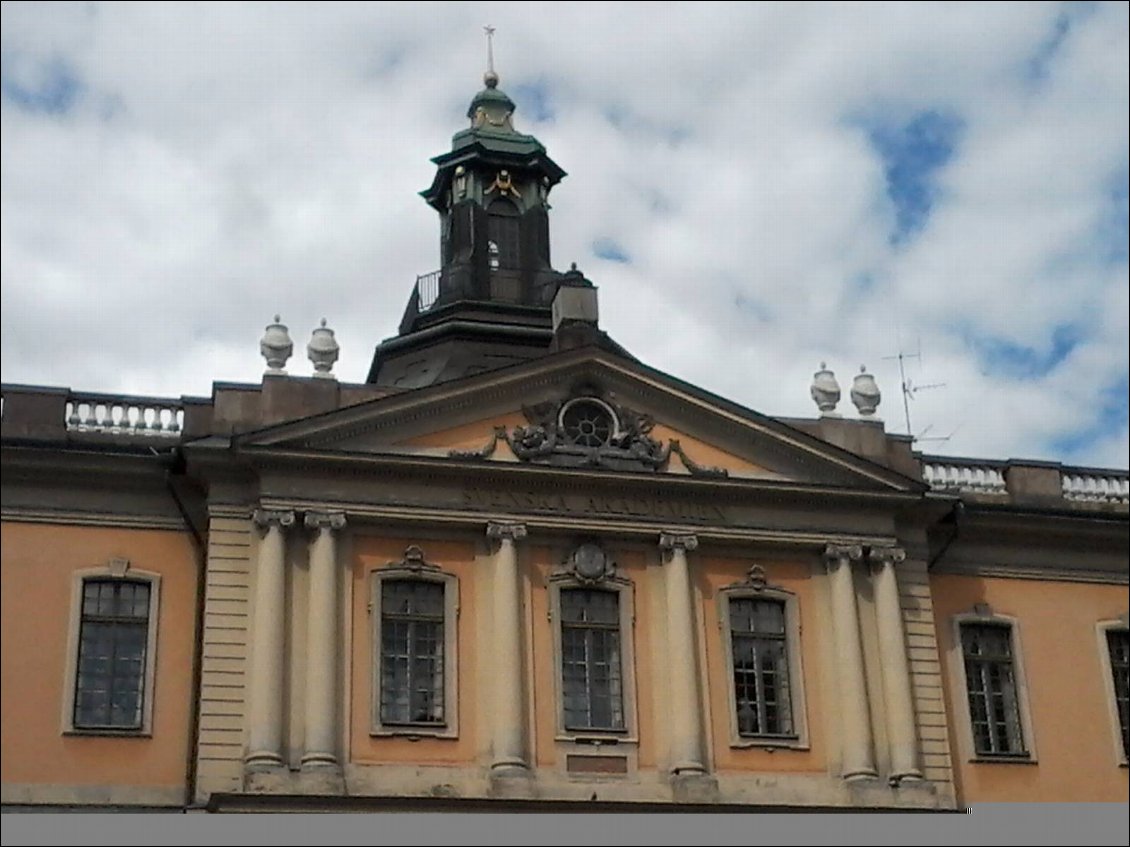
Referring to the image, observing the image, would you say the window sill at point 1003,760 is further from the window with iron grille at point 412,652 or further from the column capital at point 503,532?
the window with iron grille at point 412,652

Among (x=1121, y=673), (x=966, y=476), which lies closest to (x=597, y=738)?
(x=966, y=476)

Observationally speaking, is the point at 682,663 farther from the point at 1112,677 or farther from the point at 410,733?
the point at 1112,677

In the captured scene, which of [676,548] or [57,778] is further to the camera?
[676,548]

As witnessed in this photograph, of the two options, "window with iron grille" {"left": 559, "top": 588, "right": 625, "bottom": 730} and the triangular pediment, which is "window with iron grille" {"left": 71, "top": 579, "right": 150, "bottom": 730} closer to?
the triangular pediment

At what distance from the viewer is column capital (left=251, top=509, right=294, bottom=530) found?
2569 cm

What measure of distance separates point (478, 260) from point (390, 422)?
9.04 meters

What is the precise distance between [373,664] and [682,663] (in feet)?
15.5

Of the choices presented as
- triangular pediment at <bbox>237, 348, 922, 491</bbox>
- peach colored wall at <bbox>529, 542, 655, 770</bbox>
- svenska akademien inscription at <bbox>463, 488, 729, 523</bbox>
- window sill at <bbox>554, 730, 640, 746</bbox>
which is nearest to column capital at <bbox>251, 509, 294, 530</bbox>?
triangular pediment at <bbox>237, 348, 922, 491</bbox>

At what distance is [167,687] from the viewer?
2539cm

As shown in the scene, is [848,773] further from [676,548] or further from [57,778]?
[57,778]

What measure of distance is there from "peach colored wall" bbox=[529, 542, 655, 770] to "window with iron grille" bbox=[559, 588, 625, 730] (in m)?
0.27

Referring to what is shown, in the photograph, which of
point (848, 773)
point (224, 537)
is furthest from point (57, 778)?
point (848, 773)

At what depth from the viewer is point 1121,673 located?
2969 cm

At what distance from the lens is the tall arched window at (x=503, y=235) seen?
116 feet
